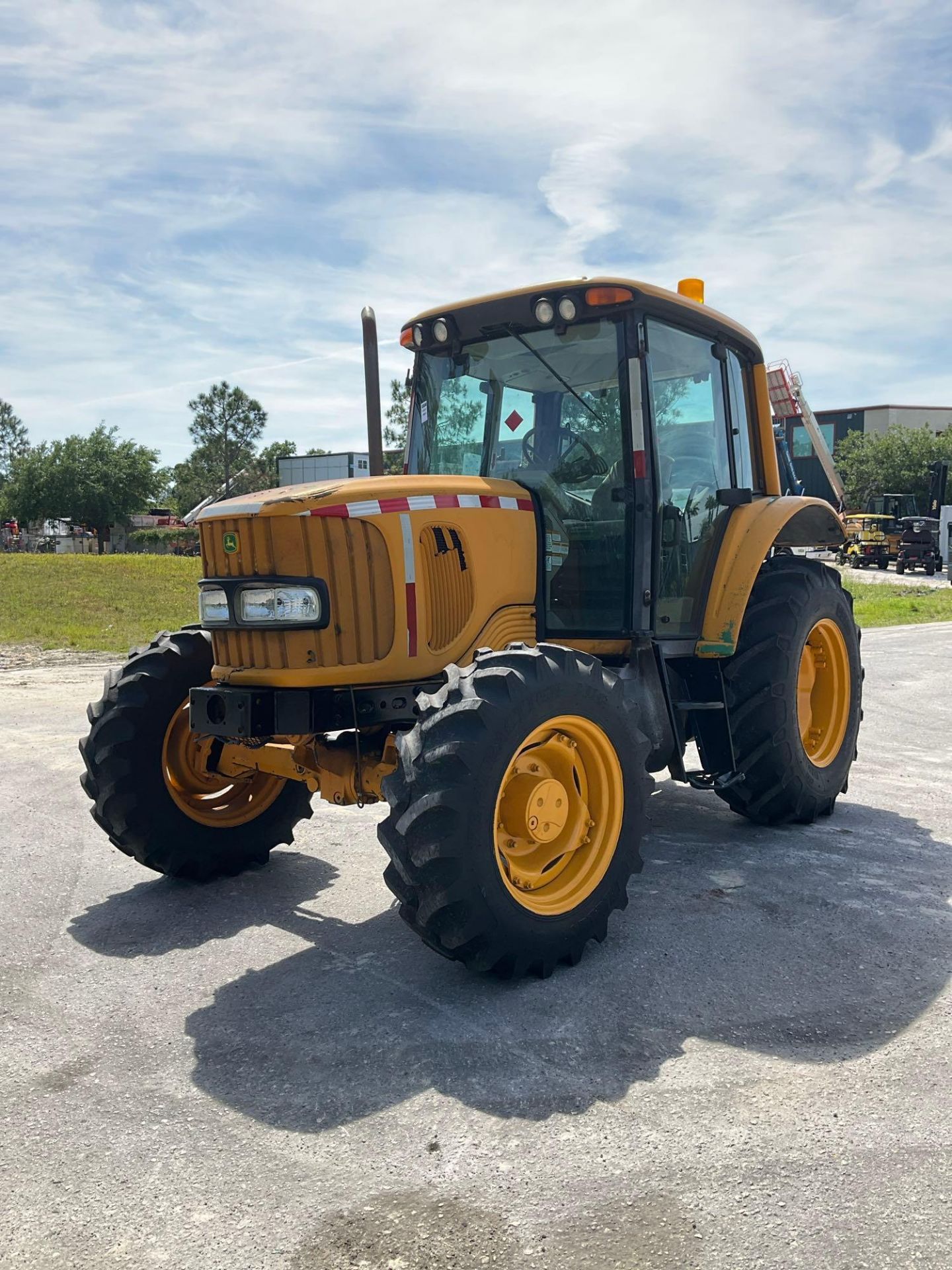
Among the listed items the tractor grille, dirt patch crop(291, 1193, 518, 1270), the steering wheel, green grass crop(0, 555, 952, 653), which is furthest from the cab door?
green grass crop(0, 555, 952, 653)

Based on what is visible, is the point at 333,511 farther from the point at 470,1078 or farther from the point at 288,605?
the point at 470,1078

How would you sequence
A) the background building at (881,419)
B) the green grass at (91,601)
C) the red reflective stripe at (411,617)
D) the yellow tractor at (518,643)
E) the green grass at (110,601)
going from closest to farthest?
the yellow tractor at (518,643)
the red reflective stripe at (411,617)
the green grass at (91,601)
the green grass at (110,601)
the background building at (881,419)

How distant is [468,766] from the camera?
11.4 feet

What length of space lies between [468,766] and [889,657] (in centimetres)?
1116

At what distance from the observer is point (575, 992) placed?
12.0ft

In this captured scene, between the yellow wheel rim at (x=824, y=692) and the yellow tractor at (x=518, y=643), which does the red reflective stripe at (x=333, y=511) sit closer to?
the yellow tractor at (x=518, y=643)

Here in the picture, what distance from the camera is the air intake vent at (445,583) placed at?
4238 millimetres

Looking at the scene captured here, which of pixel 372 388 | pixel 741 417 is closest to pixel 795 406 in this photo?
pixel 741 417

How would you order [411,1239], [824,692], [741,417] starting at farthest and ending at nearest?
[824,692] → [741,417] → [411,1239]

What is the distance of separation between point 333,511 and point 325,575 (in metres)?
0.24

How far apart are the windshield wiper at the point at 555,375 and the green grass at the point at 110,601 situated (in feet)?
37.0

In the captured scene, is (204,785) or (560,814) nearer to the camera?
(560,814)

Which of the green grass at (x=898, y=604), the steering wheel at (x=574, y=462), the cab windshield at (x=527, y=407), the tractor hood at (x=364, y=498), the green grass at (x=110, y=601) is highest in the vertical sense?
the cab windshield at (x=527, y=407)

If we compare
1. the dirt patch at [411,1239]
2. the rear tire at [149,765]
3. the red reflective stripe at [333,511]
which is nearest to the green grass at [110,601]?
the rear tire at [149,765]
